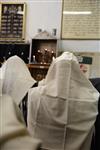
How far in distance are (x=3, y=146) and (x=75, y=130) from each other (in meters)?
1.37

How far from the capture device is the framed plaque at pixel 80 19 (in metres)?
4.68

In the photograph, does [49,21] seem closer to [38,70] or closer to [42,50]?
[42,50]

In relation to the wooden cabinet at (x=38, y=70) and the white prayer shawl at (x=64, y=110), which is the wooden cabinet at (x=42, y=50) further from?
the white prayer shawl at (x=64, y=110)

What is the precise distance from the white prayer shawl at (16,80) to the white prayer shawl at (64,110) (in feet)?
0.48

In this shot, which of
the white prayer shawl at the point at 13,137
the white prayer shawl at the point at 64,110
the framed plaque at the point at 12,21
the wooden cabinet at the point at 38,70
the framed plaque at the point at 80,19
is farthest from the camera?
the framed plaque at the point at 12,21

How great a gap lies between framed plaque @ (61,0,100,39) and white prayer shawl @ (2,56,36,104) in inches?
108

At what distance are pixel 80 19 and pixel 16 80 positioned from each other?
297 centimetres

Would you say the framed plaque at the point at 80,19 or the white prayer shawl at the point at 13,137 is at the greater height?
the framed plaque at the point at 80,19

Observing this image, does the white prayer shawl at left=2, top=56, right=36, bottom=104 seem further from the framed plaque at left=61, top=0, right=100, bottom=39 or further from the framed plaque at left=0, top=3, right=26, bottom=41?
the framed plaque at left=0, top=3, right=26, bottom=41

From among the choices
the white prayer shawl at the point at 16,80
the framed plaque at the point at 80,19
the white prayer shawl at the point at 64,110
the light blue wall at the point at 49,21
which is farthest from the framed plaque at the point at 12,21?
the white prayer shawl at the point at 64,110

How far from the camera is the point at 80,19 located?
15.6 ft

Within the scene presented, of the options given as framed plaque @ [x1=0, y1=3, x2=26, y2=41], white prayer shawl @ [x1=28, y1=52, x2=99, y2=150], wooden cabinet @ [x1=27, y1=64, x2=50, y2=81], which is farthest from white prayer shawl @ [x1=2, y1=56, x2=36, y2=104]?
framed plaque @ [x1=0, y1=3, x2=26, y2=41]

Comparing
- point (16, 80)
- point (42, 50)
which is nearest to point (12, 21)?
point (42, 50)

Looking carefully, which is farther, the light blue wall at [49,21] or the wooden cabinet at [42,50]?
the light blue wall at [49,21]
